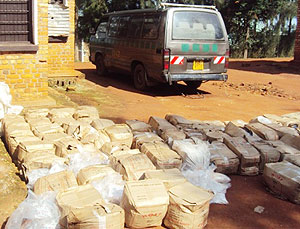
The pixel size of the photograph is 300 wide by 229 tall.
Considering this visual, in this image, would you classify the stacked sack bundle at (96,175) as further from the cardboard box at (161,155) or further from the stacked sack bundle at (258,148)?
the stacked sack bundle at (258,148)

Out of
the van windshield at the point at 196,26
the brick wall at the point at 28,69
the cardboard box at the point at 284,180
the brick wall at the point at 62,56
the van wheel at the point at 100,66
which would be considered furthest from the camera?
the van wheel at the point at 100,66

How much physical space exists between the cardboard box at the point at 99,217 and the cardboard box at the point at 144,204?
13 cm

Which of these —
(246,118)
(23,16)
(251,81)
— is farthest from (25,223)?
(251,81)

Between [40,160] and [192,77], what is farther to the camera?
[192,77]

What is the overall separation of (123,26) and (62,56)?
73.7 inches

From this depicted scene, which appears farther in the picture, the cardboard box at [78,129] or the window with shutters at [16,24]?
the window with shutters at [16,24]

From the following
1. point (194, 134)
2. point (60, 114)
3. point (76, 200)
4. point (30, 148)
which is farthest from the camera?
point (60, 114)

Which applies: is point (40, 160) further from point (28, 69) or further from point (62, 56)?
point (62, 56)

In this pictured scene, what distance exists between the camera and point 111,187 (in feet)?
12.2

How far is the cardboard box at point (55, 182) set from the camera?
3607mm

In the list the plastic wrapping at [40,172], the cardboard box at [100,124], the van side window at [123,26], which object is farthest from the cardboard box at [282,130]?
the van side window at [123,26]

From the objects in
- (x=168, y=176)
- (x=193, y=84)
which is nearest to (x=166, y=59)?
(x=193, y=84)

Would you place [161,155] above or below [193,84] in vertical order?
below

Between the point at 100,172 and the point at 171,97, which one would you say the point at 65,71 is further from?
the point at 100,172
